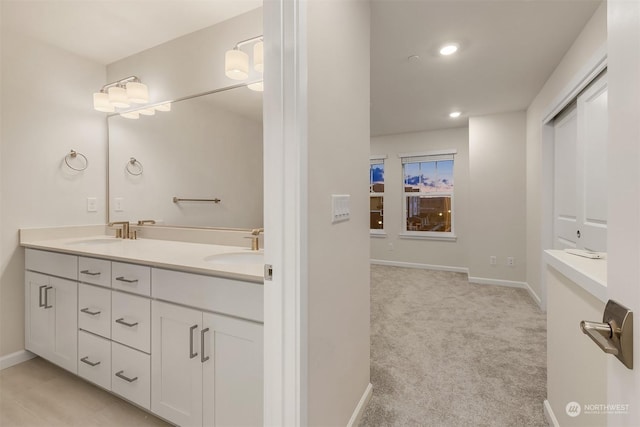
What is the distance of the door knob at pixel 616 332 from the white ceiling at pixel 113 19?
2.24m

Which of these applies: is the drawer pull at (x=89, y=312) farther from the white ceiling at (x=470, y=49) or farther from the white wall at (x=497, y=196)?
the white wall at (x=497, y=196)

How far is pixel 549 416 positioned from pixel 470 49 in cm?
259

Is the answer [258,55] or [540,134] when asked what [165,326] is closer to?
[258,55]

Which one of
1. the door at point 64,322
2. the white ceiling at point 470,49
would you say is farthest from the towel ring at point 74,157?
the white ceiling at point 470,49

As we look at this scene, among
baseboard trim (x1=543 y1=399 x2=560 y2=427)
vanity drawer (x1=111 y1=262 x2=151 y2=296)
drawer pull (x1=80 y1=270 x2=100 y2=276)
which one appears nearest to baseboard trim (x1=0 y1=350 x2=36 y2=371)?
drawer pull (x1=80 y1=270 x2=100 y2=276)

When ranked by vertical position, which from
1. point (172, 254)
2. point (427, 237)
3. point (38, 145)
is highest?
point (38, 145)

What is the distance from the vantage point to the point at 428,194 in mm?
5344

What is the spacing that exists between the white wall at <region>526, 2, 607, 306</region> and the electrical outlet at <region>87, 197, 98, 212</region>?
4002 millimetres

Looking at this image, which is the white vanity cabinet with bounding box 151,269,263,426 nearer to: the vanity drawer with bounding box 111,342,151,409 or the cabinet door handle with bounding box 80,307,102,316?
the vanity drawer with bounding box 111,342,151,409

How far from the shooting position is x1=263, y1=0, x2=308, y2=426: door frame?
972 mm

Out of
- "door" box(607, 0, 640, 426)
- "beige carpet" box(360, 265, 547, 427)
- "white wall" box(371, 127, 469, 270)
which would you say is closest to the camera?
"door" box(607, 0, 640, 426)

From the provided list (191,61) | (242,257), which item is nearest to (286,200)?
(242,257)

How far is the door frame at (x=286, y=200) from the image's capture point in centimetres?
97

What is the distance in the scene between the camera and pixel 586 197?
234 centimetres
